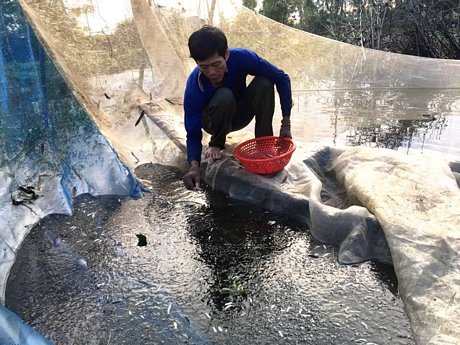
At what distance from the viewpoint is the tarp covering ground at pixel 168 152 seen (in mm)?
1828

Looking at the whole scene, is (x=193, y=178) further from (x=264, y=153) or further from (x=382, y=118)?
(x=382, y=118)

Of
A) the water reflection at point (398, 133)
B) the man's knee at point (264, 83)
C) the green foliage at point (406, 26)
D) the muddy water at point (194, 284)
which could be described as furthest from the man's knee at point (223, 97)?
the green foliage at point (406, 26)

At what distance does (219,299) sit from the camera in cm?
176

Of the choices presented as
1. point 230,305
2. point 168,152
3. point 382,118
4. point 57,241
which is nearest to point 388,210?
point 230,305

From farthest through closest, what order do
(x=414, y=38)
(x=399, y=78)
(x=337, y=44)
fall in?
1. (x=414, y=38)
2. (x=399, y=78)
3. (x=337, y=44)

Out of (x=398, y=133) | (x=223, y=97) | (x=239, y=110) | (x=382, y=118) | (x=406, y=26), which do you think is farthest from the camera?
(x=406, y=26)

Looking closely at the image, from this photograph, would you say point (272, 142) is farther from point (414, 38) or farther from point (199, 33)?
point (414, 38)

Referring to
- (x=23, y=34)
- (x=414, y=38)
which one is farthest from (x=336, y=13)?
(x=23, y=34)

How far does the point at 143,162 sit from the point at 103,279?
150 centimetres

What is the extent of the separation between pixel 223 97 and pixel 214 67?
25 centimetres

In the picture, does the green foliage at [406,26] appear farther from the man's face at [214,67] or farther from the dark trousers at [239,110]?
the man's face at [214,67]

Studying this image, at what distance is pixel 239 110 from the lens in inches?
114

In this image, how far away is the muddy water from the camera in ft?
5.21

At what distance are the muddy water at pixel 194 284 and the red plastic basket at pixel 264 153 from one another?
28cm
